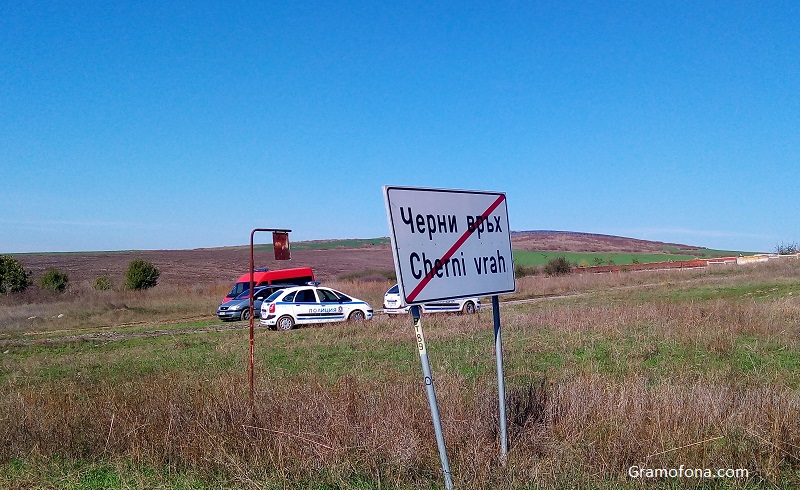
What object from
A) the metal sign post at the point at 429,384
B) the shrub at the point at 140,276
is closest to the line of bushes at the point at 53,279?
the shrub at the point at 140,276

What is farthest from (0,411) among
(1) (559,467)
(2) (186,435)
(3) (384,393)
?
(1) (559,467)

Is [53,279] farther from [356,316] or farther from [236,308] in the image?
[356,316]

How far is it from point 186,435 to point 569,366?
21.1 feet

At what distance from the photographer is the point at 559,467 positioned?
518 cm

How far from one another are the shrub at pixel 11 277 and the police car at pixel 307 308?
92.0 feet

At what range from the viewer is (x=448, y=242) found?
518cm

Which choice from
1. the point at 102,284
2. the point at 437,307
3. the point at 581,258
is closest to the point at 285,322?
the point at 437,307

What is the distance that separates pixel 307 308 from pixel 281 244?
15042mm

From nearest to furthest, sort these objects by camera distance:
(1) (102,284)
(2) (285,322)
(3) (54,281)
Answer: (2) (285,322), (3) (54,281), (1) (102,284)

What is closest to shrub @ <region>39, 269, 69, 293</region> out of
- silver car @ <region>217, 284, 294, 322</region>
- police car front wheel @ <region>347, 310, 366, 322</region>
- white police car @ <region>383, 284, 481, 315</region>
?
silver car @ <region>217, 284, 294, 322</region>

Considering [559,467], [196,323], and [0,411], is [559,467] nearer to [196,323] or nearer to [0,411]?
[0,411]

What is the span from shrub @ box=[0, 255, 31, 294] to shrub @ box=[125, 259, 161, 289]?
6.40 meters

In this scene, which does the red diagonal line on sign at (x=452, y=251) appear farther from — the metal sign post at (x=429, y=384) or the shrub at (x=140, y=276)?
the shrub at (x=140, y=276)

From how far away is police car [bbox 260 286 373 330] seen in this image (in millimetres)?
23078
